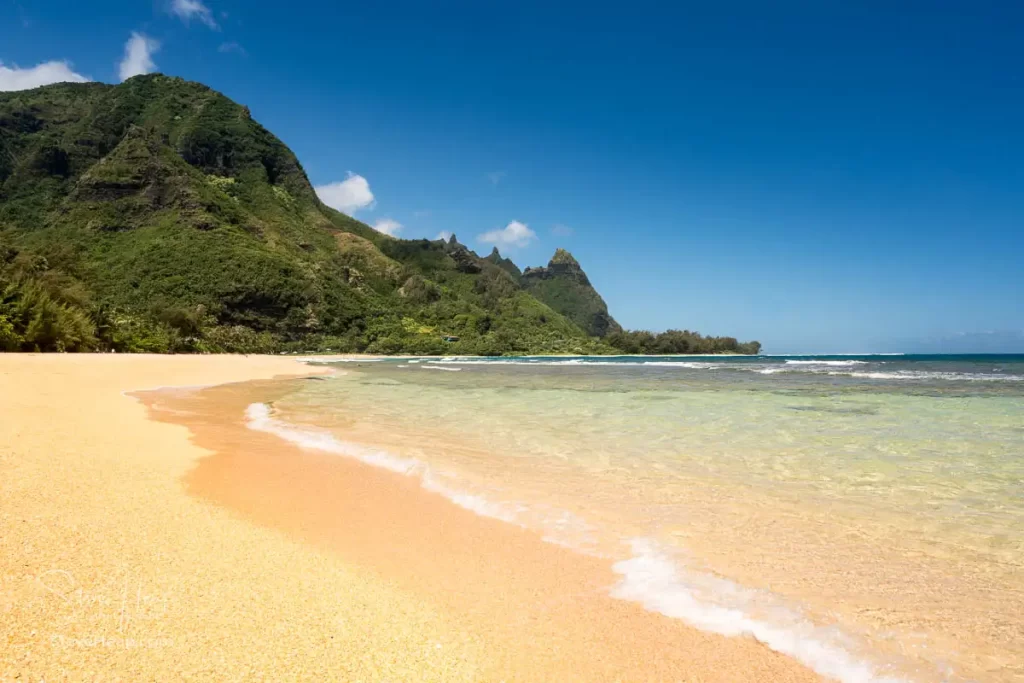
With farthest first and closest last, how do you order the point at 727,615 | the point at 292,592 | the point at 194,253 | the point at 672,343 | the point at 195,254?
the point at 672,343 < the point at 194,253 < the point at 195,254 < the point at 727,615 < the point at 292,592

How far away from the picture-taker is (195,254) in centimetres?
8675

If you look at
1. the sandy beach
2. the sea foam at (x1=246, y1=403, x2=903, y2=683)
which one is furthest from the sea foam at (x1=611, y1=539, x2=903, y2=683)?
the sandy beach

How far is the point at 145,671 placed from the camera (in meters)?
2.26

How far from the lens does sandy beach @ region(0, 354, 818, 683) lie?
2484mm

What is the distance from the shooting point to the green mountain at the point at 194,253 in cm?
4416

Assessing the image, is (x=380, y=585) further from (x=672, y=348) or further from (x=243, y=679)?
(x=672, y=348)

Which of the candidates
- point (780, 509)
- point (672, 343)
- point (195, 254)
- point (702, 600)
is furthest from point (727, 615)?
point (672, 343)

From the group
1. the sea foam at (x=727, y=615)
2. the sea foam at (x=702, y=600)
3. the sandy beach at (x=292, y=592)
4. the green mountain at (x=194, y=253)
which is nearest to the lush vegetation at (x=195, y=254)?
the green mountain at (x=194, y=253)

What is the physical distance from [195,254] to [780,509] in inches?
3929

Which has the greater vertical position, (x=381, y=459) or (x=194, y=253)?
(x=194, y=253)

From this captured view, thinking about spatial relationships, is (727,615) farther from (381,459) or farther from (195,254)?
(195,254)

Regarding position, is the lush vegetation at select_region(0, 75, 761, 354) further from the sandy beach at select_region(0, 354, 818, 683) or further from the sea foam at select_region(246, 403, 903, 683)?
the sea foam at select_region(246, 403, 903, 683)

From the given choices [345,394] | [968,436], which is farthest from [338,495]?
[345,394]

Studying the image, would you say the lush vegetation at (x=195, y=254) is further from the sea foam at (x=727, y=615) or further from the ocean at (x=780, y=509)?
the sea foam at (x=727, y=615)
